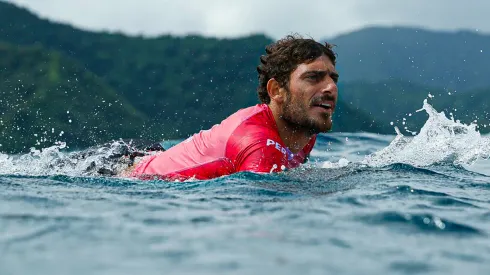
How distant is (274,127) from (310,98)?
45 cm

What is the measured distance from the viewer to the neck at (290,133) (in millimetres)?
6625

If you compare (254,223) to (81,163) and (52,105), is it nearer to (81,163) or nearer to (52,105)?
(81,163)

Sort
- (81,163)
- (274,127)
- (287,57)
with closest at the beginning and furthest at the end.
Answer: (274,127) < (287,57) < (81,163)

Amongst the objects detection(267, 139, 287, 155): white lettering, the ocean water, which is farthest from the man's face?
the ocean water

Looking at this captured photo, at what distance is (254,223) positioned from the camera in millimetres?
4047

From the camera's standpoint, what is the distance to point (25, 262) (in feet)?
10.9

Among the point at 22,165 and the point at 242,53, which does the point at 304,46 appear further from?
the point at 242,53

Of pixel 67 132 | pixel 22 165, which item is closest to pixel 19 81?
pixel 67 132

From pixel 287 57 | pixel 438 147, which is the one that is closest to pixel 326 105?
pixel 287 57

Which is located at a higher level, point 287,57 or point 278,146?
point 287,57

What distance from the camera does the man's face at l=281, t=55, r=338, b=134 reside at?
6.53 metres

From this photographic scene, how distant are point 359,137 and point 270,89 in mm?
9402

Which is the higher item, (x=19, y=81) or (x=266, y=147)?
(x=19, y=81)

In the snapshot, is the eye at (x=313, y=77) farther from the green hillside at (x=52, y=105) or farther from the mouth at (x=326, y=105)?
the green hillside at (x=52, y=105)
